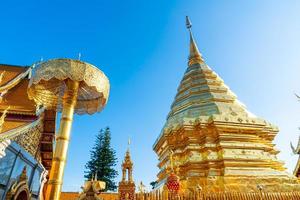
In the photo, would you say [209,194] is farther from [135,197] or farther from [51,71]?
[51,71]

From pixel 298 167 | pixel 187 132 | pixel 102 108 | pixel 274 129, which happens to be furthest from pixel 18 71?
pixel 298 167

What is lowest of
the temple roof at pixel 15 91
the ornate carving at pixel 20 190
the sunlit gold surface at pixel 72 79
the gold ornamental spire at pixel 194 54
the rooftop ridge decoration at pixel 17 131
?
the ornate carving at pixel 20 190

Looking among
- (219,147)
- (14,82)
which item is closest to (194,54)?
(219,147)

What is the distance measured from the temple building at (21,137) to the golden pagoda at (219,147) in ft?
17.7

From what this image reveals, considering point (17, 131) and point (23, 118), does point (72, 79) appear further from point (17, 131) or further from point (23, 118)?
point (23, 118)

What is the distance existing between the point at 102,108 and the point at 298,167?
11.0 m

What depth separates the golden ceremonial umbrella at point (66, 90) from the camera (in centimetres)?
485

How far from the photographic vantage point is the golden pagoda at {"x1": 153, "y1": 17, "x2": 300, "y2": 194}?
9727 mm

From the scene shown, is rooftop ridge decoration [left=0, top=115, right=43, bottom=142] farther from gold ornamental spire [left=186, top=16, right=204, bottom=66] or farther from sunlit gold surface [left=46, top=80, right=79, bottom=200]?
gold ornamental spire [left=186, top=16, right=204, bottom=66]

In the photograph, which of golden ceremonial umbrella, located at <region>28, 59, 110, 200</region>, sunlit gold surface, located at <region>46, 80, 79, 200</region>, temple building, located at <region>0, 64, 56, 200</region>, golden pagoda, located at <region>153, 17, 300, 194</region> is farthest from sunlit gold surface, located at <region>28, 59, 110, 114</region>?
golden pagoda, located at <region>153, 17, 300, 194</region>

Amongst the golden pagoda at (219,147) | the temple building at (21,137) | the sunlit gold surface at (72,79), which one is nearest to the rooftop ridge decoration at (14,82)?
the temple building at (21,137)

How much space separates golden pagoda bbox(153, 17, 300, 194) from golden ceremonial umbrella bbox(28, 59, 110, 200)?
16.9 ft

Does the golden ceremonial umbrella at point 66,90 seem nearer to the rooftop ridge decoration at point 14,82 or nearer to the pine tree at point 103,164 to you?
the rooftop ridge decoration at point 14,82

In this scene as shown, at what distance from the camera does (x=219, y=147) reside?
37.0ft
